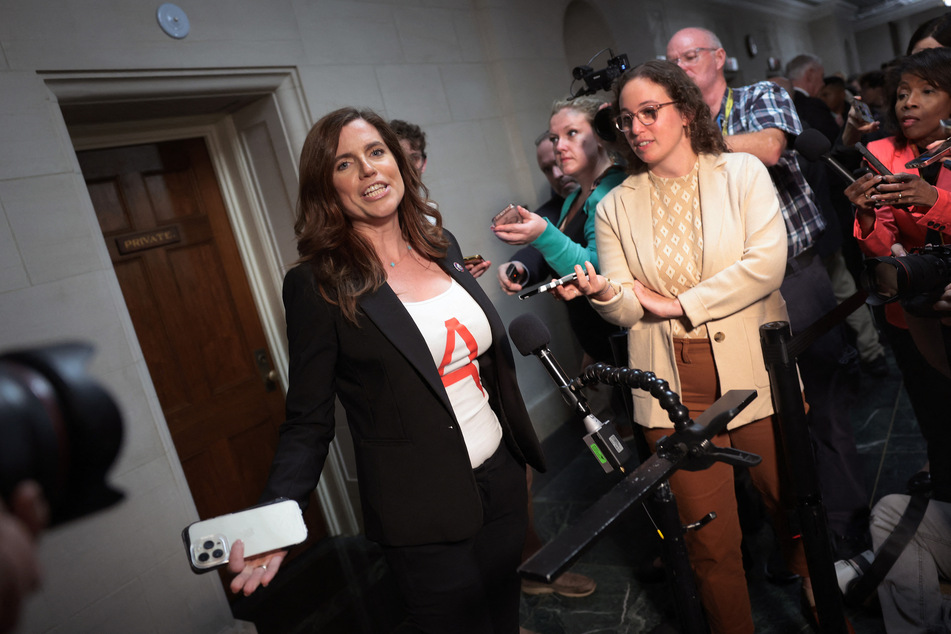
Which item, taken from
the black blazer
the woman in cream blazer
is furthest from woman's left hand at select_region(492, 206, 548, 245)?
the black blazer

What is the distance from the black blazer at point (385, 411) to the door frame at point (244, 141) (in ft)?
4.28

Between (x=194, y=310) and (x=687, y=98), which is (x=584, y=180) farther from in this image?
(x=194, y=310)

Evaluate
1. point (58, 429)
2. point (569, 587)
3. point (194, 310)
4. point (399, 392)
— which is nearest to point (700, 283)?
point (399, 392)

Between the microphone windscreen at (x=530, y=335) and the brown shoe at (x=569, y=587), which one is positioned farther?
the brown shoe at (x=569, y=587)

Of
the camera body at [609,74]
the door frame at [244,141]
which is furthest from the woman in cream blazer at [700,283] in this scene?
the door frame at [244,141]

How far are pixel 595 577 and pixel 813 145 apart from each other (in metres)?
1.88

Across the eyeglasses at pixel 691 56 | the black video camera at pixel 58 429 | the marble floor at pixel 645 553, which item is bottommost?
the marble floor at pixel 645 553

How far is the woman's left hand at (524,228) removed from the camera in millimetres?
2105

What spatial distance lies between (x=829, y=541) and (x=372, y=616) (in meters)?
1.97

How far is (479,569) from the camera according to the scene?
5.34ft

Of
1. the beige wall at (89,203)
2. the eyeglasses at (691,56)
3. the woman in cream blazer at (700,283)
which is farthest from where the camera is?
the eyeglasses at (691,56)

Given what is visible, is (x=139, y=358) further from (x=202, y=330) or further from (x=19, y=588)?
(x=19, y=588)

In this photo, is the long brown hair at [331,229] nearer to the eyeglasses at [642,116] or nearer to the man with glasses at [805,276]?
the eyeglasses at [642,116]

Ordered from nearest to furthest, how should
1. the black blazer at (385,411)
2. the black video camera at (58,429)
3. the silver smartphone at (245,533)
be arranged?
the black video camera at (58,429) → the silver smartphone at (245,533) → the black blazer at (385,411)
